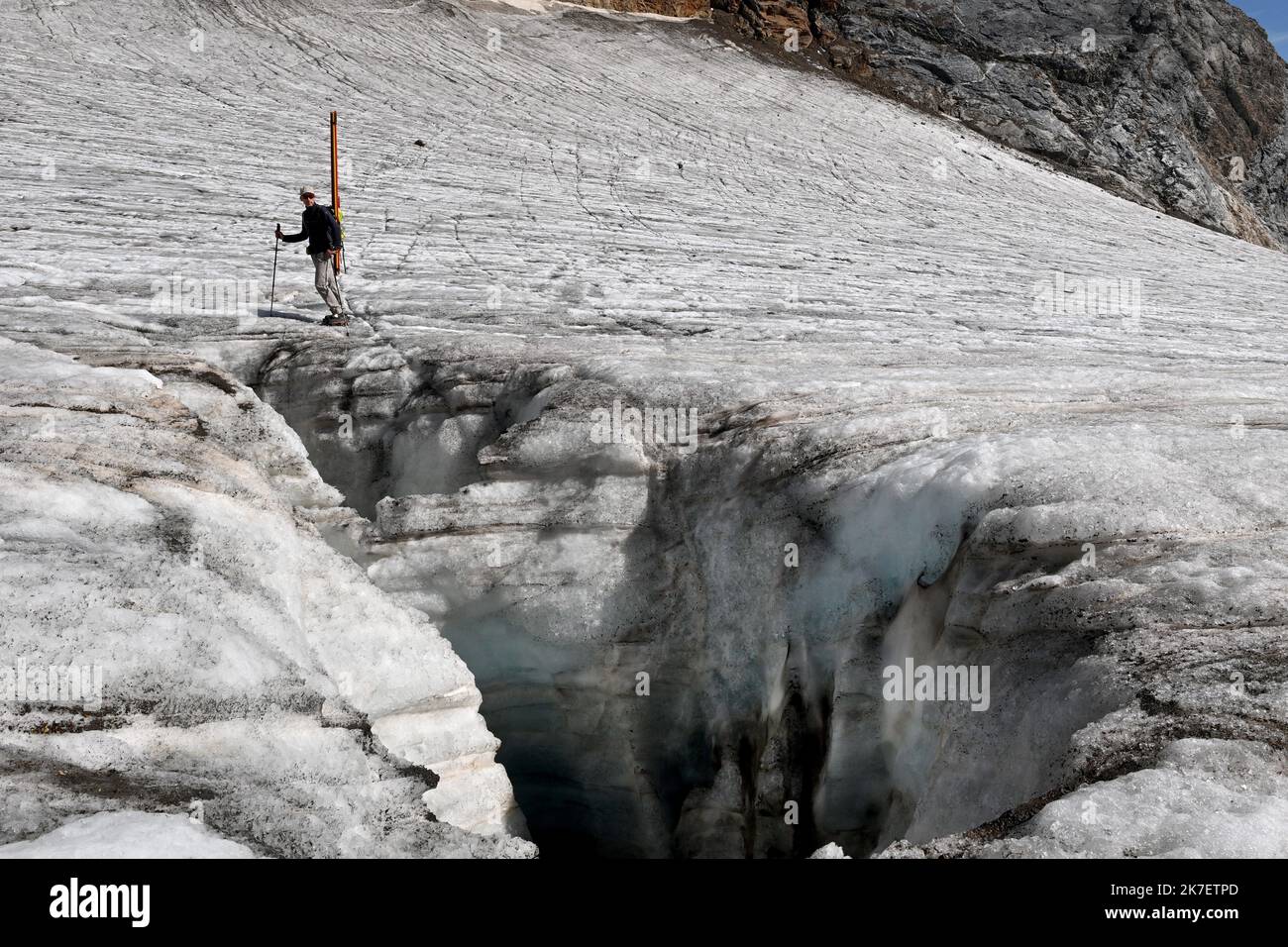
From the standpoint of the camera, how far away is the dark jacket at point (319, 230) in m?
9.91

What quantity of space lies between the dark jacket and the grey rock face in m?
19.4

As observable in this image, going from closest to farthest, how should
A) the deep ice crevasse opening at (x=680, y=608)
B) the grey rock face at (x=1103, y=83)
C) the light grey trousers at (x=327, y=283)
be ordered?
the deep ice crevasse opening at (x=680, y=608)
the light grey trousers at (x=327, y=283)
the grey rock face at (x=1103, y=83)

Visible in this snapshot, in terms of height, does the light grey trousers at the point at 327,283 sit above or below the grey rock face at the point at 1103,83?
below

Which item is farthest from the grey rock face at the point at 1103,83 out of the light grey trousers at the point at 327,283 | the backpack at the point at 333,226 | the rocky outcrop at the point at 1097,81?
the light grey trousers at the point at 327,283

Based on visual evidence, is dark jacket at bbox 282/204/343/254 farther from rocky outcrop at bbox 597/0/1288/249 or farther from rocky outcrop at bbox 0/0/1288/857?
rocky outcrop at bbox 597/0/1288/249

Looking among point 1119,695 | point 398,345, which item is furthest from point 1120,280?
point 1119,695

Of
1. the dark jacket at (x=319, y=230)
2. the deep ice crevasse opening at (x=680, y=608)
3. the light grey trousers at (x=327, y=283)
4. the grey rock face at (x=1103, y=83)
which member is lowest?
the deep ice crevasse opening at (x=680, y=608)

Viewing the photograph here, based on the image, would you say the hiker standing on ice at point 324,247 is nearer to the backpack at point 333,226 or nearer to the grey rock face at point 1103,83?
the backpack at point 333,226

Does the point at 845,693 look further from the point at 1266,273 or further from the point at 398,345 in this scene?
the point at 1266,273

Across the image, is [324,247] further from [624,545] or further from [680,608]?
[680,608]

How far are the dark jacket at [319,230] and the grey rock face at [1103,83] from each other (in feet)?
63.7

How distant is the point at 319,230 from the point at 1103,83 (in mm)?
23142

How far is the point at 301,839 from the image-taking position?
3473 millimetres

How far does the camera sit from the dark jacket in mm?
9906
